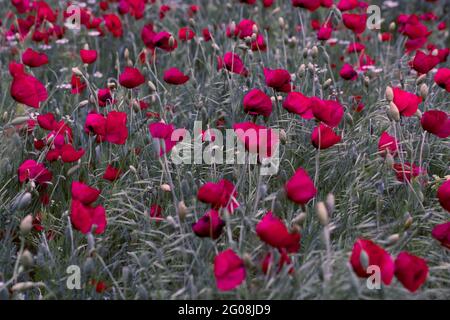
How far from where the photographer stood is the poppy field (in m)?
2.17

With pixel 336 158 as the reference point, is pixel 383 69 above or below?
above

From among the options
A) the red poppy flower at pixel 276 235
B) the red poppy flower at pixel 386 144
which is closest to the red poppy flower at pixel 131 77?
the red poppy flower at pixel 386 144

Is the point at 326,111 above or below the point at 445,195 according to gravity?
above

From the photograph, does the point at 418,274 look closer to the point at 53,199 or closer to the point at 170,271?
the point at 170,271

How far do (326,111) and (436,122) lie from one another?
401 mm

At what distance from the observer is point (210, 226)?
2.14 m

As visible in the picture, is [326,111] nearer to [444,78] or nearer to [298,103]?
[298,103]

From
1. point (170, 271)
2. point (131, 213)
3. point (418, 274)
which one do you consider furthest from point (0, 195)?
point (418, 274)

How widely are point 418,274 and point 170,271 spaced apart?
869mm

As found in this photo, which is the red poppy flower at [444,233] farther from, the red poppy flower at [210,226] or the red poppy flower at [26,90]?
the red poppy flower at [26,90]

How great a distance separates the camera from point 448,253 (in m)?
2.56

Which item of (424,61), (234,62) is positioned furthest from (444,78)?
(234,62)

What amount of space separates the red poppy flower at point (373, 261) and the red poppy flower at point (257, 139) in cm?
48

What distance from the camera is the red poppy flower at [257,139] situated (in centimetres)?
232
